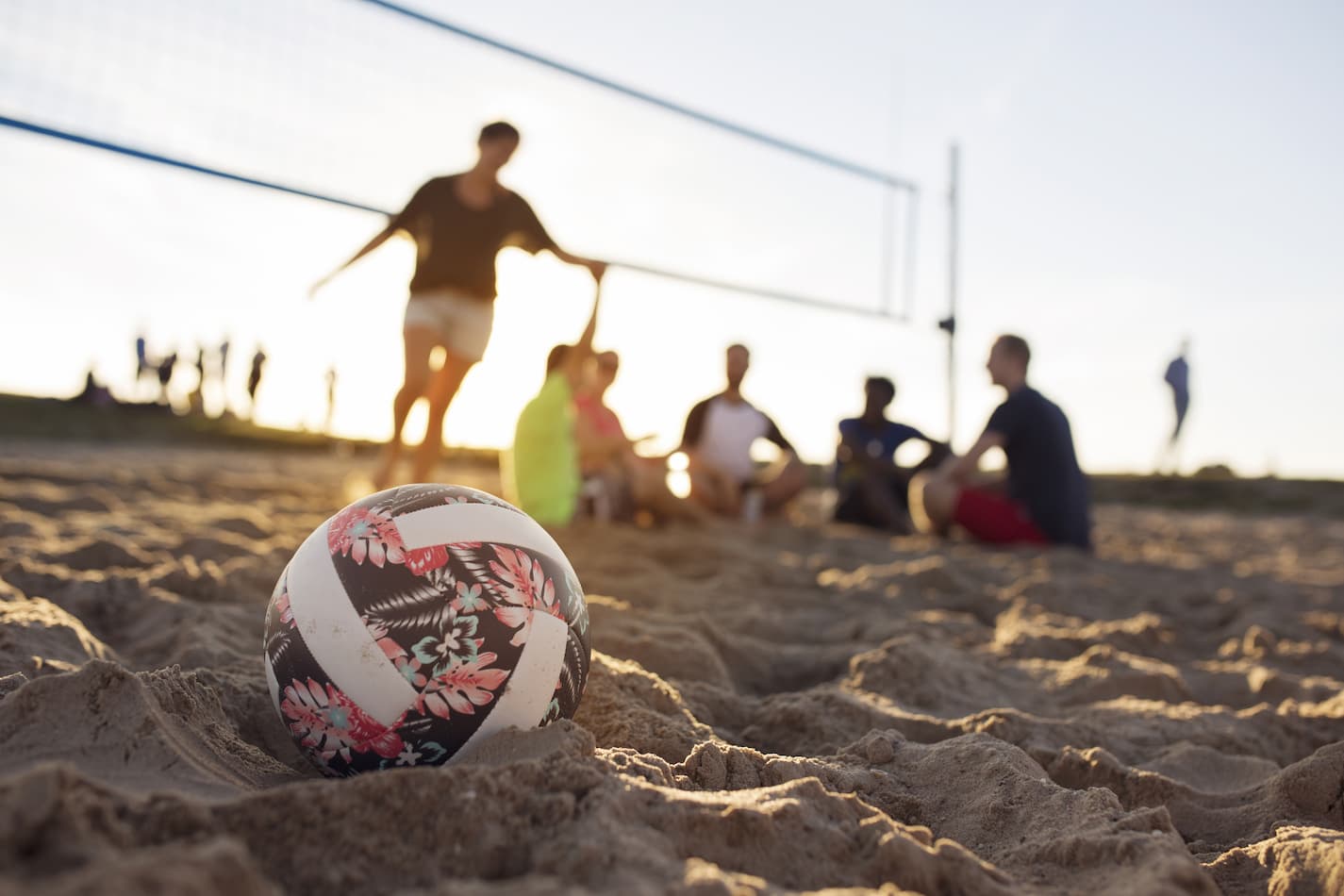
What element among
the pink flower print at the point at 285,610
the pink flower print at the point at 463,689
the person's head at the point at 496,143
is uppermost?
the person's head at the point at 496,143

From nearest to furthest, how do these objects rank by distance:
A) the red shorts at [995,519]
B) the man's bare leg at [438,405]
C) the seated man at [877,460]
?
the man's bare leg at [438,405] < the red shorts at [995,519] < the seated man at [877,460]

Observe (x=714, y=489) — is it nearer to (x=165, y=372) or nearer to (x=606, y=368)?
(x=606, y=368)

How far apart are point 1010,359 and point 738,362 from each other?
1.75 metres

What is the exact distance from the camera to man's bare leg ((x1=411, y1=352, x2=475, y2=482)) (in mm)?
4898

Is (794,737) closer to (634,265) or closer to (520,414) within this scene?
(520,414)

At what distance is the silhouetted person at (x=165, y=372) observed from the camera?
72.3 ft

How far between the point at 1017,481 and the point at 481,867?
5.08 meters

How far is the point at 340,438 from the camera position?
1833 centimetres

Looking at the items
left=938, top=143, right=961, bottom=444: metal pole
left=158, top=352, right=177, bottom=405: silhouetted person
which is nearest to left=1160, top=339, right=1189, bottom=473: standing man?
left=938, top=143, right=961, bottom=444: metal pole

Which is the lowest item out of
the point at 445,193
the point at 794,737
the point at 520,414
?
the point at 794,737

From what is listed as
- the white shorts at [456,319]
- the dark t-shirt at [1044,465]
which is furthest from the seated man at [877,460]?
the white shorts at [456,319]

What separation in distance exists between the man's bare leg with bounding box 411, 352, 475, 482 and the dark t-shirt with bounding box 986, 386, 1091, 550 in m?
2.92

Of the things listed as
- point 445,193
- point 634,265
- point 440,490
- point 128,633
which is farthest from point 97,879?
point 634,265

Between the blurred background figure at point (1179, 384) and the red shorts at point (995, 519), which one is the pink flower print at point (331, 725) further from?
the blurred background figure at point (1179, 384)
